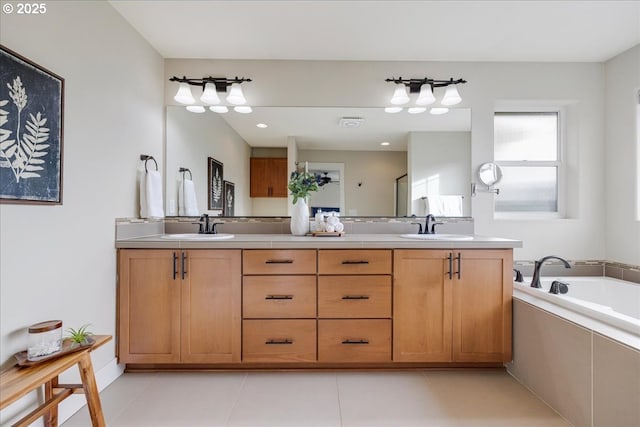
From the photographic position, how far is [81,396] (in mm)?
1775

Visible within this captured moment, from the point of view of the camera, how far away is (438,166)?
2.71 meters

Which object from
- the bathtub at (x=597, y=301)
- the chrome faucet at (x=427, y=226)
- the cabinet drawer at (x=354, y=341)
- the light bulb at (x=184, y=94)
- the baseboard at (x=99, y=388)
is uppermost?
the light bulb at (x=184, y=94)

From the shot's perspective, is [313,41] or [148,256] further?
[313,41]

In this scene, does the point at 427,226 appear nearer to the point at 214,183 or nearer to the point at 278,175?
the point at 278,175

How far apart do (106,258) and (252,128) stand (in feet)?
4.64

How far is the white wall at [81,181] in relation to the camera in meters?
1.39

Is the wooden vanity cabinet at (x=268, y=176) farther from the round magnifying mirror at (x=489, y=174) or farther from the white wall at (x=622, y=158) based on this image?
the white wall at (x=622, y=158)

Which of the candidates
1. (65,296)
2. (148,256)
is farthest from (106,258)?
(65,296)

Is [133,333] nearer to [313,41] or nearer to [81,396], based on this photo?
[81,396]

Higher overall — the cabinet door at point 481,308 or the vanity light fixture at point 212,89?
the vanity light fixture at point 212,89

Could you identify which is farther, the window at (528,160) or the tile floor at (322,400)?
the window at (528,160)

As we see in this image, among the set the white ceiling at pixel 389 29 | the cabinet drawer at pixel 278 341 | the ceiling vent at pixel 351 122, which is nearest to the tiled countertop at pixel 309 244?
the cabinet drawer at pixel 278 341

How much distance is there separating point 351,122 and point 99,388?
2.48 meters

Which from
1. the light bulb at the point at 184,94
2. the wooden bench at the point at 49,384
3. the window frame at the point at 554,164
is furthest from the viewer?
the window frame at the point at 554,164
